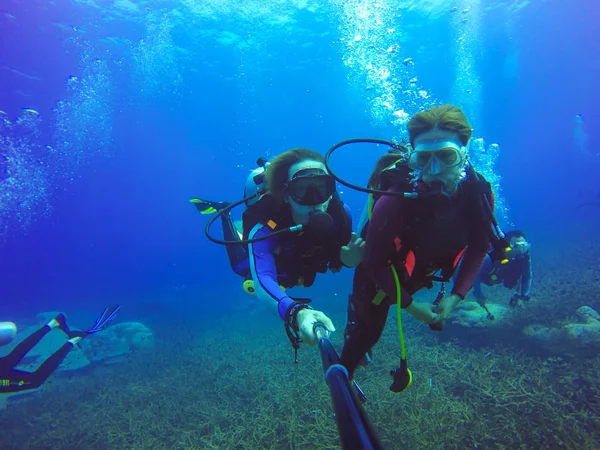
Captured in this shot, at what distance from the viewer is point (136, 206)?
10662 cm

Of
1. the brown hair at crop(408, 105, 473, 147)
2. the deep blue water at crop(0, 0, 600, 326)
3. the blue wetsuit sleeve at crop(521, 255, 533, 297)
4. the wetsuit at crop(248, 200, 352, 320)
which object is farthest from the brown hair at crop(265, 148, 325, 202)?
the deep blue water at crop(0, 0, 600, 326)

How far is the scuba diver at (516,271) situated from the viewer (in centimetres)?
713

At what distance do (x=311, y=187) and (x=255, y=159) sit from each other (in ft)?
130

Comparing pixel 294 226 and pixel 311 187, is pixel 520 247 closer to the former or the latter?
pixel 311 187

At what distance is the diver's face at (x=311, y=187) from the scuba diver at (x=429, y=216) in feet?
1.82

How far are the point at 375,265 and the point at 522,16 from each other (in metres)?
44.4

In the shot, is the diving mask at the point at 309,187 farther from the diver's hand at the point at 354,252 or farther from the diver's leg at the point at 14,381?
the diver's leg at the point at 14,381

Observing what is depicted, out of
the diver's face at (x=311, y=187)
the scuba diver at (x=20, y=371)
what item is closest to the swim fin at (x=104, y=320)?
the scuba diver at (x=20, y=371)

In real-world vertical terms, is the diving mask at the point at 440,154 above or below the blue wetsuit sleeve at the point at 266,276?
above

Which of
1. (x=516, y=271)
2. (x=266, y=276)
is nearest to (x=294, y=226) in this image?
(x=266, y=276)

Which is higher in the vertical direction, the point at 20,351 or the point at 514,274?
the point at 514,274

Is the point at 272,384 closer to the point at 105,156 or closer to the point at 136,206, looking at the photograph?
the point at 105,156

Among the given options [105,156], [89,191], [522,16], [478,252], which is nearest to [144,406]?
[478,252]

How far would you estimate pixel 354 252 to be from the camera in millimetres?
3152
